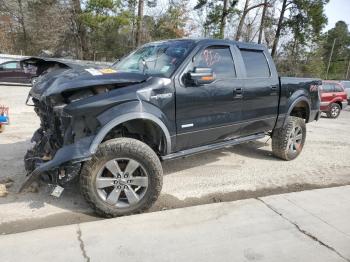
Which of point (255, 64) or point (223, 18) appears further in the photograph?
point (223, 18)

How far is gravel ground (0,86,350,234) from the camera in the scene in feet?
12.4

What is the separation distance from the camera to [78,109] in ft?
11.0

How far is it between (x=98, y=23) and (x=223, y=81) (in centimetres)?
2437

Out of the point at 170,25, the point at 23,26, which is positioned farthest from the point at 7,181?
the point at 23,26

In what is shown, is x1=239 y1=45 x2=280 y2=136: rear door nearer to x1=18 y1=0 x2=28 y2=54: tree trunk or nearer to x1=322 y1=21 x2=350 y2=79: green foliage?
x1=18 y1=0 x2=28 y2=54: tree trunk

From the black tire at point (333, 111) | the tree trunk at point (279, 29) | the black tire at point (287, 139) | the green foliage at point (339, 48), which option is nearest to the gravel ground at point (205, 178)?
the black tire at point (287, 139)

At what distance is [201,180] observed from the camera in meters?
4.97

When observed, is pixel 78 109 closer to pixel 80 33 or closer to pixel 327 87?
pixel 327 87

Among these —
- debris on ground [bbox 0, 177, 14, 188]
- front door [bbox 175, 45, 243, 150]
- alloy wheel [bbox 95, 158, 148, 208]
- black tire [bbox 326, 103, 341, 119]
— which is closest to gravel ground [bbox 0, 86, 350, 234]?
debris on ground [bbox 0, 177, 14, 188]

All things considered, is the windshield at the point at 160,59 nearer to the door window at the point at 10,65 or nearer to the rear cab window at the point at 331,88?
the rear cab window at the point at 331,88

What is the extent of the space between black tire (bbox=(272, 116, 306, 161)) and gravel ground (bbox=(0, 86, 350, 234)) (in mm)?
170

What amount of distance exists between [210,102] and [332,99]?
11789mm

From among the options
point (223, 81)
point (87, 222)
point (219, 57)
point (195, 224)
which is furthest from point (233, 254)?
point (219, 57)

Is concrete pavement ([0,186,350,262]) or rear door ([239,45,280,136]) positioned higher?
rear door ([239,45,280,136])
